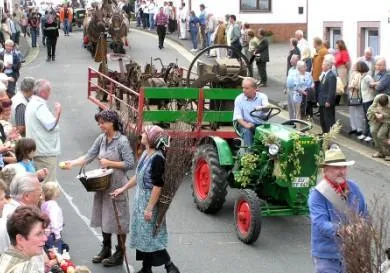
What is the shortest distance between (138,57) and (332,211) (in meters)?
25.9

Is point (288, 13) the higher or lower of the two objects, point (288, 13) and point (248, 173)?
the higher

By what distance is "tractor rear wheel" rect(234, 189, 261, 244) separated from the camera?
1025 centimetres

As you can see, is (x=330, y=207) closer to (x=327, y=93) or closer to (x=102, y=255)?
(x=102, y=255)

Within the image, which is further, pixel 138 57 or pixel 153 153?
pixel 138 57

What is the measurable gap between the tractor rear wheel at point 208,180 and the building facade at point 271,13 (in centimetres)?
2620

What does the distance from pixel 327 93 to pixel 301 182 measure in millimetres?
7854

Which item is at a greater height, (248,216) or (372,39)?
(372,39)

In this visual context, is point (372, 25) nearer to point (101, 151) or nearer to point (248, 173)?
point (248, 173)

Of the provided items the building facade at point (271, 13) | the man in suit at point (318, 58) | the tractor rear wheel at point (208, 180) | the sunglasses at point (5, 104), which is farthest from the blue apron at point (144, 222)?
the building facade at point (271, 13)

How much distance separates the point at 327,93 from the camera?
18.1 metres

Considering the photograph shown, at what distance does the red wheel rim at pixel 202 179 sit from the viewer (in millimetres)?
11930

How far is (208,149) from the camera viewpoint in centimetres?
1190

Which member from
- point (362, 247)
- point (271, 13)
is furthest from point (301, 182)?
point (271, 13)

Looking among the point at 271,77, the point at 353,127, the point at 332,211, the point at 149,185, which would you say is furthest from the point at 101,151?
the point at 271,77
